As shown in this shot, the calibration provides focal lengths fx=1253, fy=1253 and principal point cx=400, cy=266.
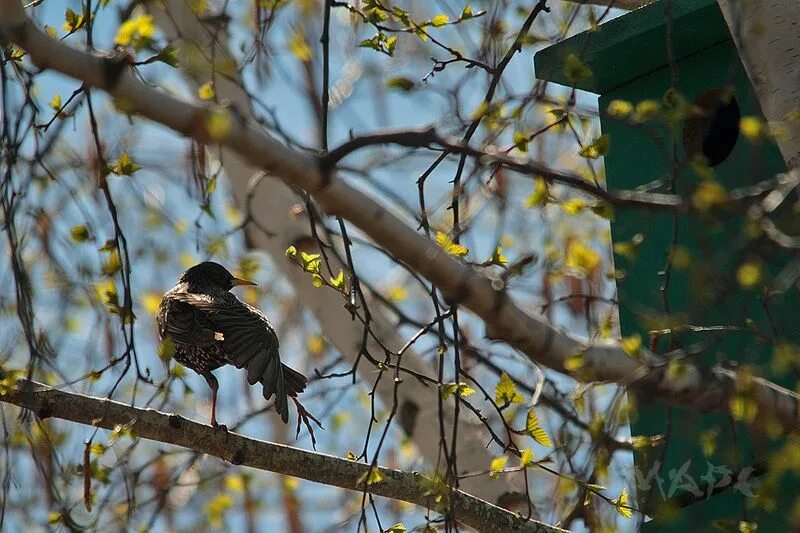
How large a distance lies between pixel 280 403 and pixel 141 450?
5457mm

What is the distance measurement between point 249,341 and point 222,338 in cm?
8

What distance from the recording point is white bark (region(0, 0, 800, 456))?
1.93 meters

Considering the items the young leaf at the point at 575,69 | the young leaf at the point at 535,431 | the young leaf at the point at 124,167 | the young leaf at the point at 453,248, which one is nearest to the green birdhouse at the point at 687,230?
the young leaf at the point at 575,69

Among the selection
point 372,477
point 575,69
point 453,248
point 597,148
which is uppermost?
point 575,69

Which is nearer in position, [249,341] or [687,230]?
[687,230]

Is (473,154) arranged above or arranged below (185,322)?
below

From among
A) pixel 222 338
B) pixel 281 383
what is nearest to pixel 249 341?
pixel 222 338

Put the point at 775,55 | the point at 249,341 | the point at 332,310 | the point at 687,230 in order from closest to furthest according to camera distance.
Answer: the point at 775,55, the point at 687,230, the point at 249,341, the point at 332,310

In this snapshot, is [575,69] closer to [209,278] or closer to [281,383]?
[281,383]

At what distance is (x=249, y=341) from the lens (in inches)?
141

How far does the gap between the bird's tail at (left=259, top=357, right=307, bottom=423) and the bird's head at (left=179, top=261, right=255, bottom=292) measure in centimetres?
90

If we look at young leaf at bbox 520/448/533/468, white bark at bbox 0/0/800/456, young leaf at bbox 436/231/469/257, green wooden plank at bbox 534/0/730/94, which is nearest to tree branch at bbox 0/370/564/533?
young leaf at bbox 520/448/533/468

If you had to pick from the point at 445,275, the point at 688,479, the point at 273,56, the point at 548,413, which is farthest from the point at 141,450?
the point at 445,275

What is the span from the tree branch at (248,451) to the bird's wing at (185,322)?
0.82 m
